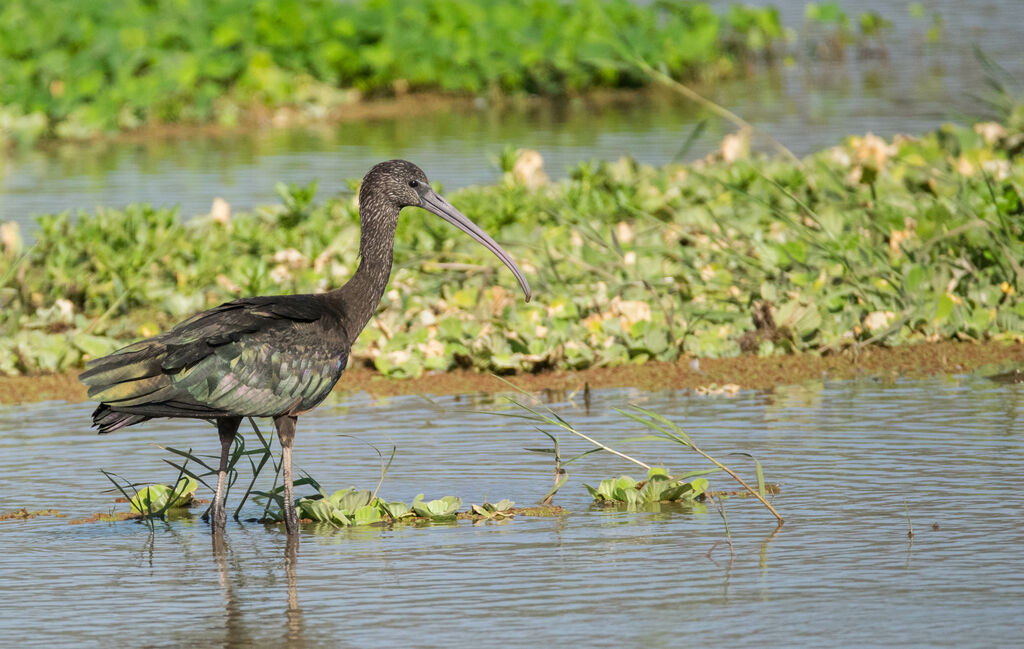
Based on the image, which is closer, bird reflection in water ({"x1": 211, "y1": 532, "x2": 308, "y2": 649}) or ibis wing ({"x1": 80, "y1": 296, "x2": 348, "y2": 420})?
bird reflection in water ({"x1": 211, "y1": 532, "x2": 308, "y2": 649})

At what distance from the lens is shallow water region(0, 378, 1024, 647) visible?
587 centimetres

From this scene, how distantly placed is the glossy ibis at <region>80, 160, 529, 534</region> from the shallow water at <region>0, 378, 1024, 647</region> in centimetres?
54

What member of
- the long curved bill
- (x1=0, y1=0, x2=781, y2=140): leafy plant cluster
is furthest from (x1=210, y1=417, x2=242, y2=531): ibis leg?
(x1=0, y1=0, x2=781, y2=140): leafy plant cluster

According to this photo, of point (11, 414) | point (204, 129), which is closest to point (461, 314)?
point (11, 414)

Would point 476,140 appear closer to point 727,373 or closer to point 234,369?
point 727,373

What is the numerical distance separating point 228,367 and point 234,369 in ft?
0.08

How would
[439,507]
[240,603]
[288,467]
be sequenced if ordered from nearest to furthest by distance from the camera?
[240,603], [288,467], [439,507]

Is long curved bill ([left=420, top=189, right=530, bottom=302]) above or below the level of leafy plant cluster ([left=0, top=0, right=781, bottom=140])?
below

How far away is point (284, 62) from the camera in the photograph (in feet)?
77.6

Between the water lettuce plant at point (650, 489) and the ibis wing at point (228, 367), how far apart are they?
1.24 metres

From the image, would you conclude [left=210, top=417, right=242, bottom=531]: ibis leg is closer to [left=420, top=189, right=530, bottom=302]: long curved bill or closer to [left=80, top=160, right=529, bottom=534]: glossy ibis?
[left=80, top=160, right=529, bottom=534]: glossy ibis

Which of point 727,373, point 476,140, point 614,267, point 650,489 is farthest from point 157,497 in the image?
point 476,140

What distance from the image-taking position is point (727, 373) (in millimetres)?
10102

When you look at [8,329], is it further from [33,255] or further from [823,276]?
[823,276]
